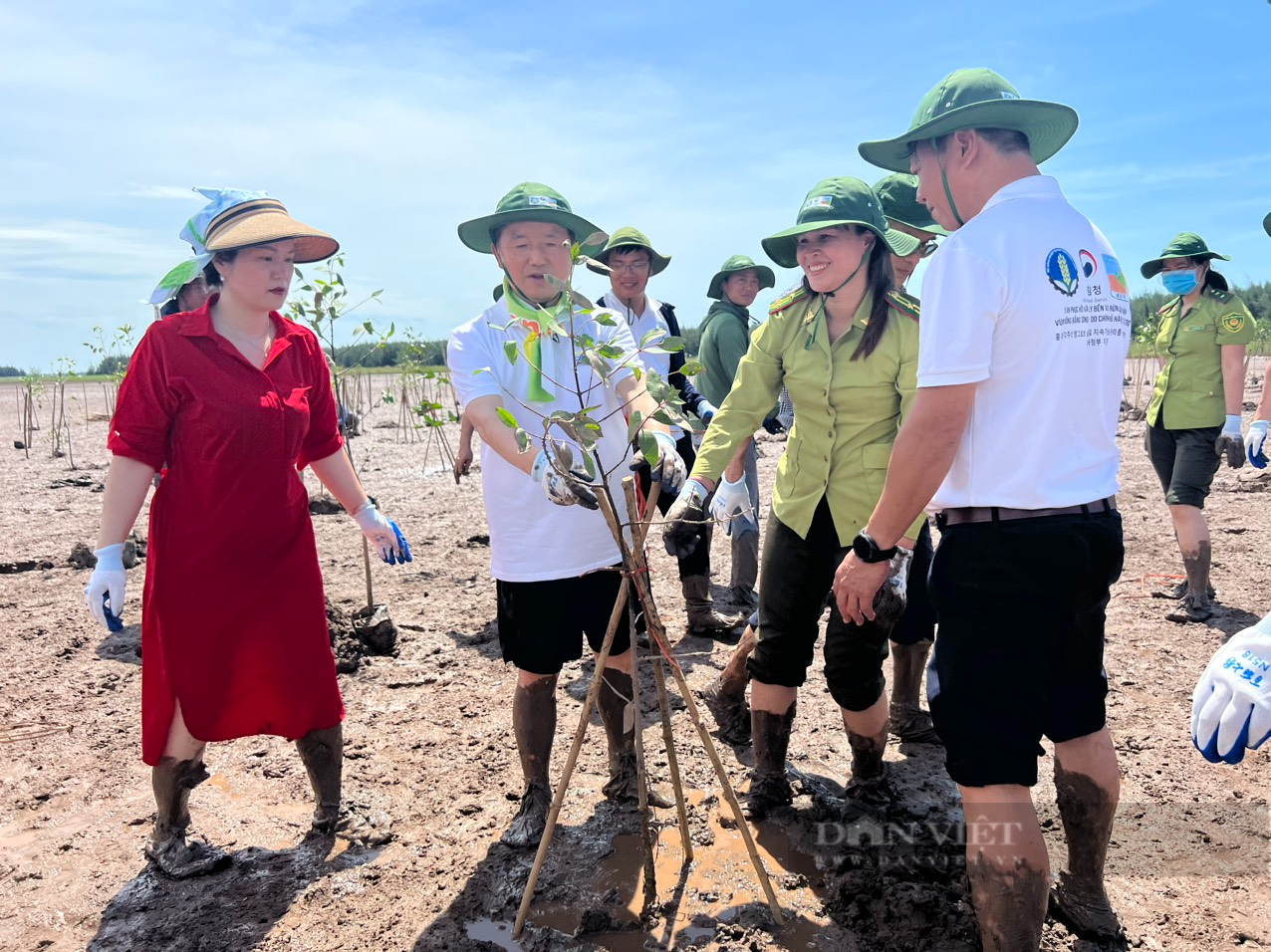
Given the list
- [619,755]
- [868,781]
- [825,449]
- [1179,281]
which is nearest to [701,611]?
[619,755]

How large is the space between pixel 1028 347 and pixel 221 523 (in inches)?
83.3

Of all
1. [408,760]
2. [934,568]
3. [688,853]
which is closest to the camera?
[934,568]

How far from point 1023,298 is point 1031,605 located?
0.61 metres

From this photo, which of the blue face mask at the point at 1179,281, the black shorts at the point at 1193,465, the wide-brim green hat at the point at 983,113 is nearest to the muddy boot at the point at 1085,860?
the wide-brim green hat at the point at 983,113

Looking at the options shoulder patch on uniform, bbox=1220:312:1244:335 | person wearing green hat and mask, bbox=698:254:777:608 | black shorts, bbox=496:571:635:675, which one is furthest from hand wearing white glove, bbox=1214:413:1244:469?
black shorts, bbox=496:571:635:675

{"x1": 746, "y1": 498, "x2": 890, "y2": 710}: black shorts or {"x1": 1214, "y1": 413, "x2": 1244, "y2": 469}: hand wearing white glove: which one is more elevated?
{"x1": 1214, "y1": 413, "x2": 1244, "y2": 469}: hand wearing white glove

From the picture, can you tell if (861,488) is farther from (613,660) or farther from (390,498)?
(390,498)

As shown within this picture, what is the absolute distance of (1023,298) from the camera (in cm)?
172

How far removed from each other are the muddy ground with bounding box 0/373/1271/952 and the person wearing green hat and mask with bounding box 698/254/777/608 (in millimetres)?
694

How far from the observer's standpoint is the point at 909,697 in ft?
10.8

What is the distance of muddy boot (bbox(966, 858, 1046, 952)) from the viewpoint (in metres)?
1.76

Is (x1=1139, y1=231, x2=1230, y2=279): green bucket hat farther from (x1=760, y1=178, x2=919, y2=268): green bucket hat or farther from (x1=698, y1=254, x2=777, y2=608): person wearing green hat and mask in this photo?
(x1=760, y1=178, x2=919, y2=268): green bucket hat

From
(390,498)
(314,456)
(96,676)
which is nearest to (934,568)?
(314,456)

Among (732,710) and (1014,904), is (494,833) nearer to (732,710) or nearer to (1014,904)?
(732,710)
